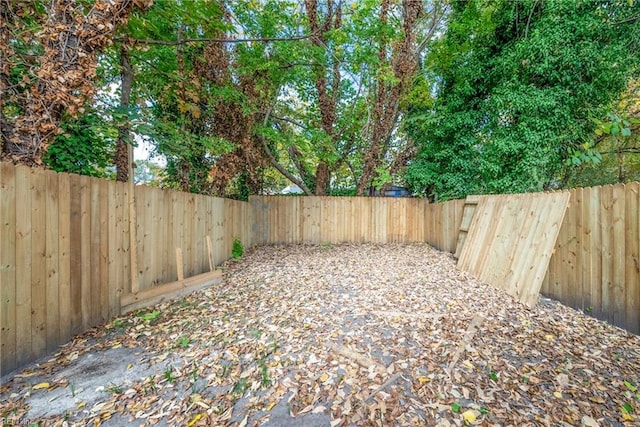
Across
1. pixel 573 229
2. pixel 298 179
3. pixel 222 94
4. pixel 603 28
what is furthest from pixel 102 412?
pixel 603 28

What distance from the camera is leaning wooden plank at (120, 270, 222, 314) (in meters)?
3.11

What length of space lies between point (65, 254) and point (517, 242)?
5.06 metres

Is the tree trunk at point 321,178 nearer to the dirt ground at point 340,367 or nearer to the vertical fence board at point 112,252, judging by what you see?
the dirt ground at point 340,367

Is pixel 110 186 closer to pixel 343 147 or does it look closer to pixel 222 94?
pixel 222 94

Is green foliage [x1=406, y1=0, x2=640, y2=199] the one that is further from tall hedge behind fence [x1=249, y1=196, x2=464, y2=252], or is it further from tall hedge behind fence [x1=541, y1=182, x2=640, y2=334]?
tall hedge behind fence [x1=541, y1=182, x2=640, y2=334]

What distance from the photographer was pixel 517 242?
391 cm

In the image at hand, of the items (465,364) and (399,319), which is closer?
(465,364)

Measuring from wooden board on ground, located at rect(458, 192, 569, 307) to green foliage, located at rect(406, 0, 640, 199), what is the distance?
9.87ft

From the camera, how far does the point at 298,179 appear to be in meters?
9.49

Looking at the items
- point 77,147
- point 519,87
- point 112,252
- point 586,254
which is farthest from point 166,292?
point 519,87

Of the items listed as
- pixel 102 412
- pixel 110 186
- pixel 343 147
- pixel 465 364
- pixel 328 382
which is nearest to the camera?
pixel 102 412

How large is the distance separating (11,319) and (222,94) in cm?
476

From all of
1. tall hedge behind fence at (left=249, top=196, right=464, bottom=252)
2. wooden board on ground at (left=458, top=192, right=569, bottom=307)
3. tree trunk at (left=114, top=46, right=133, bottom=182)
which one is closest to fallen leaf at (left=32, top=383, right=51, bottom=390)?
tree trunk at (left=114, top=46, right=133, bottom=182)

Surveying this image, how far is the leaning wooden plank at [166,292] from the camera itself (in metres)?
3.11
